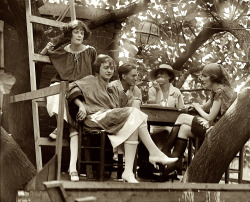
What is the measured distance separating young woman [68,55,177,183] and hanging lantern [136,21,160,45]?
2.85 m

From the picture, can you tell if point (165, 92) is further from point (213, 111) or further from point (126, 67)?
point (213, 111)

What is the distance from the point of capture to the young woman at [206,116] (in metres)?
6.21

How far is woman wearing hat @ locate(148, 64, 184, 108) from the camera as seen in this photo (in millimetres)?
7281

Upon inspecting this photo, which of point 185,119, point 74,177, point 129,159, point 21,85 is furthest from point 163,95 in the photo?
point 74,177

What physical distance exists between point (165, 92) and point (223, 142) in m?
1.94

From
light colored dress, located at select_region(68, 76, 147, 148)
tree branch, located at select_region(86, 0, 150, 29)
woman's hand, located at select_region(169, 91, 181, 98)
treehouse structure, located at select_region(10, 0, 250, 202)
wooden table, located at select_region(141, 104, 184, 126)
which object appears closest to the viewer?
treehouse structure, located at select_region(10, 0, 250, 202)

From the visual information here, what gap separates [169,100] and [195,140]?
3.15 feet

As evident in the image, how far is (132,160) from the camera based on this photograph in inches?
215

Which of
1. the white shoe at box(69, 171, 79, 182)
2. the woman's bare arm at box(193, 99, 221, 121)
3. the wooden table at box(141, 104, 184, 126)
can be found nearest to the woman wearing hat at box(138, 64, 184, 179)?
the wooden table at box(141, 104, 184, 126)

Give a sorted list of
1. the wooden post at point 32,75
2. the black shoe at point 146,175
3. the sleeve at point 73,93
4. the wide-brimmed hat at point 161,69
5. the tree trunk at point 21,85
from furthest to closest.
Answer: the wide-brimmed hat at point 161,69
the tree trunk at point 21,85
the black shoe at point 146,175
the wooden post at point 32,75
the sleeve at point 73,93

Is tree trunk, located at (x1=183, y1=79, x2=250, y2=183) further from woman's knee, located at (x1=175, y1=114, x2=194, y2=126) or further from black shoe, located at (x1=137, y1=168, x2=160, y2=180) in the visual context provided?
black shoe, located at (x1=137, y1=168, x2=160, y2=180)

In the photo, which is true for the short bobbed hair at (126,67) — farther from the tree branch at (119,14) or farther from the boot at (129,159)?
the tree branch at (119,14)

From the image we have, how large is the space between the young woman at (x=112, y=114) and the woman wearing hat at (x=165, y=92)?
1131mm

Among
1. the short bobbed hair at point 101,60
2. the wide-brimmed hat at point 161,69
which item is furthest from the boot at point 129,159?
the wide-brimmed hat at point 161,69
